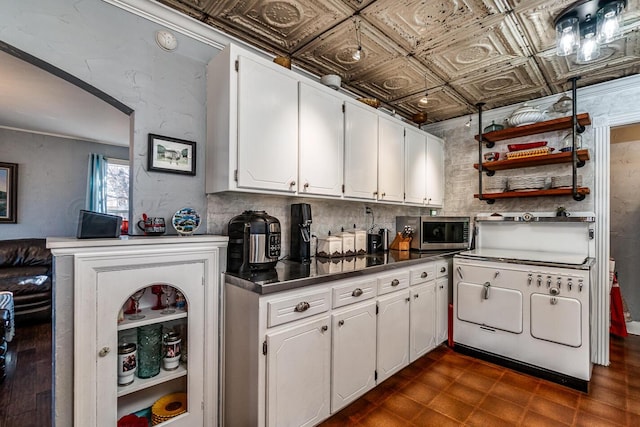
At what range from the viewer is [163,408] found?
1.62 metres

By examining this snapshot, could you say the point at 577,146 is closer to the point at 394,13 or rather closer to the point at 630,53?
the point at 630,53

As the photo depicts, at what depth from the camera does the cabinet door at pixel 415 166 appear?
10.4 feet

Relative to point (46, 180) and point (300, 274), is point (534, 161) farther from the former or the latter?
point (46, 180)

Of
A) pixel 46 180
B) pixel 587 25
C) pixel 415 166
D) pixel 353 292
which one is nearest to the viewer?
pixel 587 25

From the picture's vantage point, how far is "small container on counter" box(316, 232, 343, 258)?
2518 millimetres

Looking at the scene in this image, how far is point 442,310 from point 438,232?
0.80m

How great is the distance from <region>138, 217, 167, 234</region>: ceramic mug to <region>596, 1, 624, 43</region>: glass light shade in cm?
282

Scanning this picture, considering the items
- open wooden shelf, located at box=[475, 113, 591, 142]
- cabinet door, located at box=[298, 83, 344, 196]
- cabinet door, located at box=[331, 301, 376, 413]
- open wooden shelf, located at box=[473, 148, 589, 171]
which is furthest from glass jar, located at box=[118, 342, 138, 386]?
open wooden shelf, located at box=[475, 113, 591, 142]

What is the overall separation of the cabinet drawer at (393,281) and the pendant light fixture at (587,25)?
187 centimetres

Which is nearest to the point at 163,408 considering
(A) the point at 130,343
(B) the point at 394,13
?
(A) the point at 130,343

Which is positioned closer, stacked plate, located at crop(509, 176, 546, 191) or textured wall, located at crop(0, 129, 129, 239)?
stacked plate, located at crop(509, 176, 546, 191)

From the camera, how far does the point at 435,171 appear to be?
3639mm

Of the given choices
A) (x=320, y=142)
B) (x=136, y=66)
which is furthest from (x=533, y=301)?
(x=136, y=66)

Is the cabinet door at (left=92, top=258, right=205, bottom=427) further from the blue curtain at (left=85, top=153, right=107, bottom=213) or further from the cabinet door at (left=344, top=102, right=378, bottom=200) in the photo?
the blue curtain at (left=85, top=153, right=107, bottom=213)
